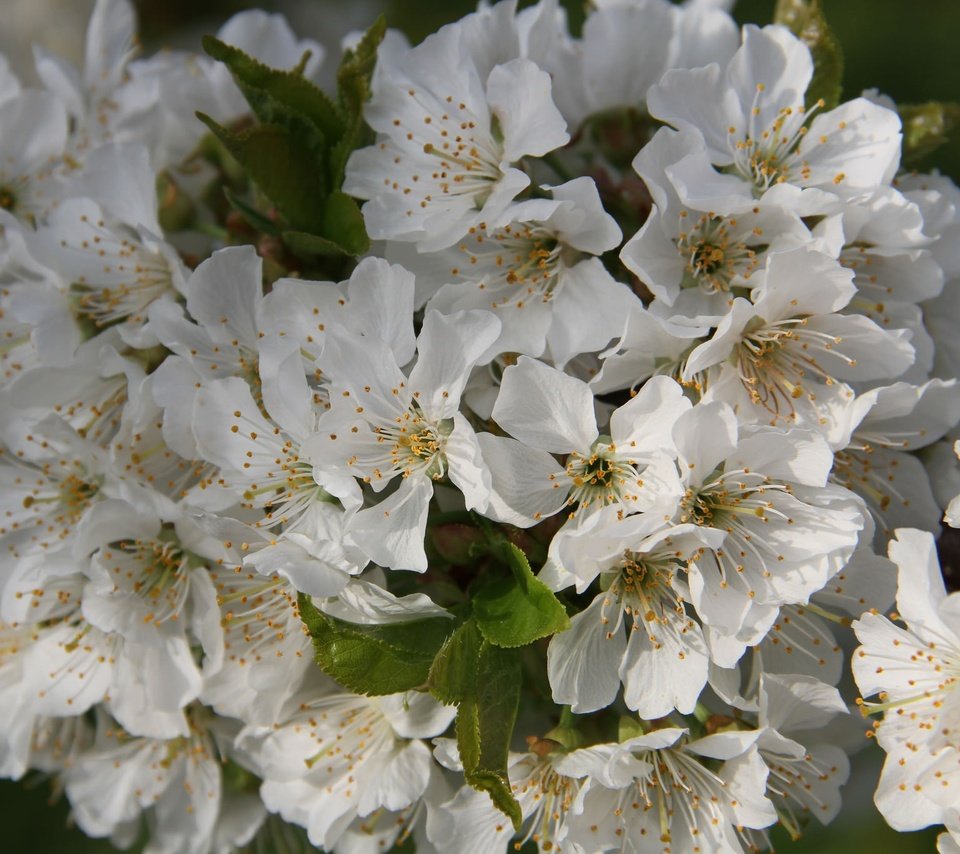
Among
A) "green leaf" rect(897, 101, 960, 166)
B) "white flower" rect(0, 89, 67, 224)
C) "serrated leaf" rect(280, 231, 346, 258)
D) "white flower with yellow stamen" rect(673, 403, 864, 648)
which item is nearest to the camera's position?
"white flower with yellow stamen" rect(673, 403, 864, 648)

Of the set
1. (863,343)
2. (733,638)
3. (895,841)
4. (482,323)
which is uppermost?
(482,323)

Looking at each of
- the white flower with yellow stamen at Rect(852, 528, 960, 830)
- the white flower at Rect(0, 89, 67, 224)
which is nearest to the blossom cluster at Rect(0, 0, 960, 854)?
the white flower with yellow stamen at Rect(852, 528, 960, 830)

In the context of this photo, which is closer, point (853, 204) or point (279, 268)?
point (853, 204)

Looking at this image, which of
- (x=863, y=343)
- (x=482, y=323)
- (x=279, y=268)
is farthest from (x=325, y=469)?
(x=863, y=343)

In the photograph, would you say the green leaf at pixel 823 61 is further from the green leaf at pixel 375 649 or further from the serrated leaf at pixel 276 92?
the green leaf at pixel 375 649

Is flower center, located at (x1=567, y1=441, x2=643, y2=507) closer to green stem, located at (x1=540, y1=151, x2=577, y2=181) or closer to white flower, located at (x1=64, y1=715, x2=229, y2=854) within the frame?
Answer: green stem, located at (x1=540, y1=151, x2=577, y2=181)

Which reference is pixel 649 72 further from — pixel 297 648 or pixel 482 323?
pixel 297 648

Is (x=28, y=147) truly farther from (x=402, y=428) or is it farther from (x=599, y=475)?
(x=599, y=475)
